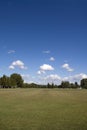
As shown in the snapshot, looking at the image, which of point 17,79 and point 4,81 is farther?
point 17,79

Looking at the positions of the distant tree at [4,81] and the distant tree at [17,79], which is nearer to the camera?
the distant tree at [4,81]

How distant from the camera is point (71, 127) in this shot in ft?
38.9

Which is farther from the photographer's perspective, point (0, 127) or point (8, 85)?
point (8, 85)

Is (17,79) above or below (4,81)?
above

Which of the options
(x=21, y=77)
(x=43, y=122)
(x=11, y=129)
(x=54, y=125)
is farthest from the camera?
(x=21, y=77)

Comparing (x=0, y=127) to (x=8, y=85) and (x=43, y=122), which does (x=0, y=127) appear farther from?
(x=8, y=85)

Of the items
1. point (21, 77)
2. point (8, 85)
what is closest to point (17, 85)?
point (21, 77)

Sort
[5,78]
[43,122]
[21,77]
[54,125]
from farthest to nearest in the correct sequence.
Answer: [21,77] < [5,78] < [43,122] < [54,125]

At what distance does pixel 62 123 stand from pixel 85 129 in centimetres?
188

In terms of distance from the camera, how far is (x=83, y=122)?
523 inches

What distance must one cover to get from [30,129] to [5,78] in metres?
147

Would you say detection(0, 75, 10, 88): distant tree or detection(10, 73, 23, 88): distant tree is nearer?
detection(0, 75, 10, 88): distant tree

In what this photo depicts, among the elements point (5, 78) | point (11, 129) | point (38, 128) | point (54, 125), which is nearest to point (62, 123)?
point (54, 125)

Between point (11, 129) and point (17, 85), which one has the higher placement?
point (17, 85)
